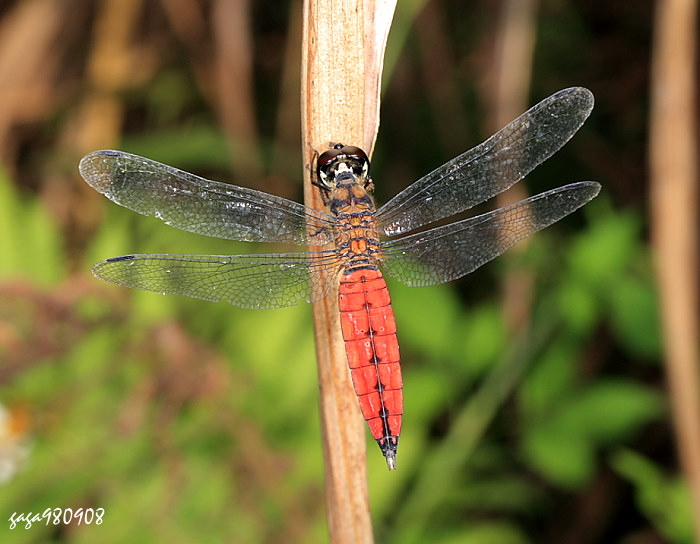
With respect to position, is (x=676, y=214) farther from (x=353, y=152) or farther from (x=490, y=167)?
(x=353, y=152)

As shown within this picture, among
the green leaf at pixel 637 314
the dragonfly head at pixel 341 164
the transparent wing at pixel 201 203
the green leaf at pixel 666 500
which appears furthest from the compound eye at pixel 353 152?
the green leaf at pixel 666 500

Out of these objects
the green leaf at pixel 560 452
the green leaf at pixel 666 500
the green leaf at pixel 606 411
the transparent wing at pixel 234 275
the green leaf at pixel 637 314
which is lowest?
the green leaf at pixel 666 500

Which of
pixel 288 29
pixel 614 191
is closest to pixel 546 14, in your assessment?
pixel 614 191

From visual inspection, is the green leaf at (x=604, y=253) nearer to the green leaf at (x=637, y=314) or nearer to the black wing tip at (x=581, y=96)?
the green leaf at (x=637, y=314)

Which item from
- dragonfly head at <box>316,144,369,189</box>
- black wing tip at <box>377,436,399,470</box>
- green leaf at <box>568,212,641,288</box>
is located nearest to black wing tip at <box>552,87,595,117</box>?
dragonfly head at <box>316,144,369,189</box>

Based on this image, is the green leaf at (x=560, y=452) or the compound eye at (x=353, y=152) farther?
the green leaf at (x=560, y=452)

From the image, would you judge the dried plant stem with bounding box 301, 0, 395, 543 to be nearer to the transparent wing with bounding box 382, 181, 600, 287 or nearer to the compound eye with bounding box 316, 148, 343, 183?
the compound eye with bounding box 316, 148, 343, 183
